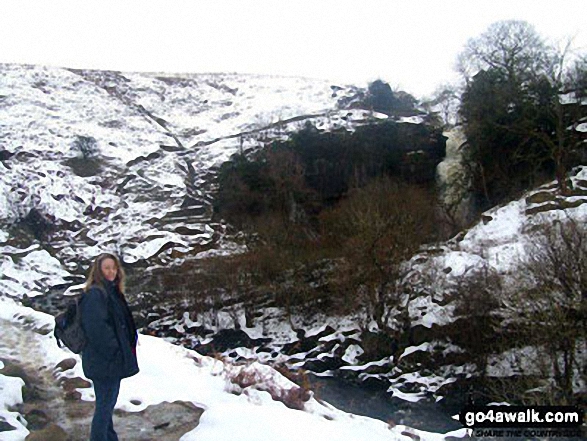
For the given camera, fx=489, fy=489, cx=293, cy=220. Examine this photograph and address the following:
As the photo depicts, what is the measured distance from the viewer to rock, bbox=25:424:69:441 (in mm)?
4560

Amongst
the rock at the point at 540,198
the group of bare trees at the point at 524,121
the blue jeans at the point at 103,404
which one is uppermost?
the group of bare trees at the point at 524,121

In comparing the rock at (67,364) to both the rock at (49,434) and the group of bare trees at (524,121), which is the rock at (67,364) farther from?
the group of bare trees at (524,121)

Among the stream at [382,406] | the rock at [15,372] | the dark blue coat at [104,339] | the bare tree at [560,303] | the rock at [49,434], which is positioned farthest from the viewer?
the stream at [382,406]

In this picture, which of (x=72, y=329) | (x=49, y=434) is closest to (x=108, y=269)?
(x=72, y=329)

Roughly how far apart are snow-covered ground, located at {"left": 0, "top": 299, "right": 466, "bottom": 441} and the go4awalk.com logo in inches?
21.8

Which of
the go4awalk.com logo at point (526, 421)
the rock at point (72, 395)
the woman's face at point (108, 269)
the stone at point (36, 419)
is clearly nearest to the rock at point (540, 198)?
the go4awalk.com logo at point (526, 421)

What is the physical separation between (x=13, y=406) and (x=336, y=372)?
49.4 ft

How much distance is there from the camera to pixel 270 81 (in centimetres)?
6638

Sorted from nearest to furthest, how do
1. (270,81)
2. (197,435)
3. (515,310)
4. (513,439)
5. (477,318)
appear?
(197,435) < (513,439) < (515,310) < (477,318) < (270,81)

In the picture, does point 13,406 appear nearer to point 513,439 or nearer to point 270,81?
point 513,439

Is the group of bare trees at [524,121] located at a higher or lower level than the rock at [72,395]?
higher

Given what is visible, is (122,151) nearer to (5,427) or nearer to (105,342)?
(5,427)

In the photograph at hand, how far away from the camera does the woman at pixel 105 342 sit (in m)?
4.11

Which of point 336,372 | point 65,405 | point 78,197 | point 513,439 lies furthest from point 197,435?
point 78,197
